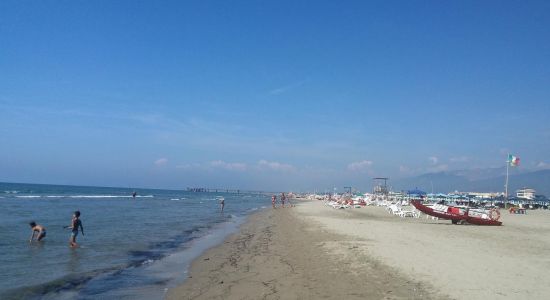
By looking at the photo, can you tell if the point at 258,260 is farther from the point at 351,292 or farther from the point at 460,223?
the point at 460,223

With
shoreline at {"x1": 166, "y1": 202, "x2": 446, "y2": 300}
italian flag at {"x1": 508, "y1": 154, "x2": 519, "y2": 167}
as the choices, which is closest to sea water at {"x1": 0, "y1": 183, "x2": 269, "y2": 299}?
shoreline at {"x1": 166, "y1": 202, "x2": 446, "y2": 300}

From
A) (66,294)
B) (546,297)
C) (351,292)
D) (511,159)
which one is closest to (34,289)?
(66,294)

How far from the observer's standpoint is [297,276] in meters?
10.1

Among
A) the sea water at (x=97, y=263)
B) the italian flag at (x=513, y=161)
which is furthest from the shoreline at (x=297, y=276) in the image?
the italian flag at (x=513, y=161)

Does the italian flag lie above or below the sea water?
above

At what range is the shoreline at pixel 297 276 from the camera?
8297 millimetres

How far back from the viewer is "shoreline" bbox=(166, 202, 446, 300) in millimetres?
8297

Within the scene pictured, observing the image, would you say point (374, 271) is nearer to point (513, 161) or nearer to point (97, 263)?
point (97, 263)

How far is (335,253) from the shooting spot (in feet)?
43.2

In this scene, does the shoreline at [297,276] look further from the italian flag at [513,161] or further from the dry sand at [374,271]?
the italian flag at [513,161]

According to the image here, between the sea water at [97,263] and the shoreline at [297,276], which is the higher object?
the shoreline at [297,276]

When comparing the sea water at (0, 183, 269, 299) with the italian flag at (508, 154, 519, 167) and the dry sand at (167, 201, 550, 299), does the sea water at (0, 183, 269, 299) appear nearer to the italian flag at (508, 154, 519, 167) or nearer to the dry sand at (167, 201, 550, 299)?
the dry sand at (167, 201, 550, 299)

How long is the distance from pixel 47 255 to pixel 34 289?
197 inches

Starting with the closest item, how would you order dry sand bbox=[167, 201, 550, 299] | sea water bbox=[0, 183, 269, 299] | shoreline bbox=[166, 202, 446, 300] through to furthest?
1. dry sand bbox=[167, 201, 550, 299]
2. shoreline bbox=[166, 202, 446, 300]
3. sea water bbox=[0, 183, 269, 299]
